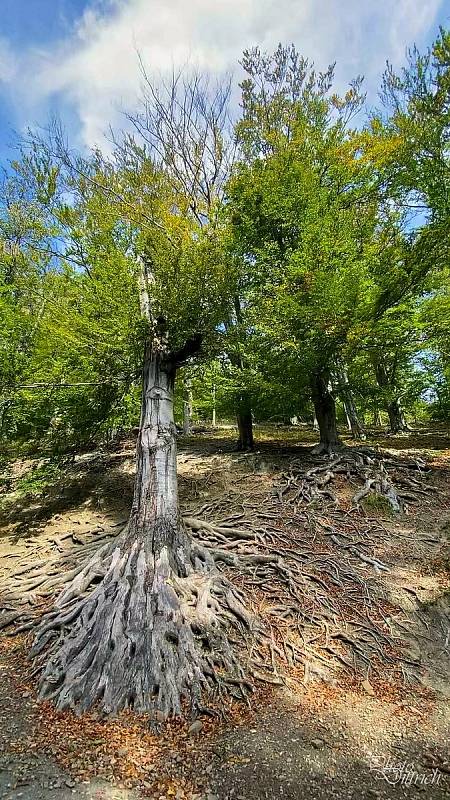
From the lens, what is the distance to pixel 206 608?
5.41 m

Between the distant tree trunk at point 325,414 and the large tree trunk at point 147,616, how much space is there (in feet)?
16.7

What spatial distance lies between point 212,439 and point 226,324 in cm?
822

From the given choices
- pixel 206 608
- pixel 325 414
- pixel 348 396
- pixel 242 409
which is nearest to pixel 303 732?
pixel 206 608

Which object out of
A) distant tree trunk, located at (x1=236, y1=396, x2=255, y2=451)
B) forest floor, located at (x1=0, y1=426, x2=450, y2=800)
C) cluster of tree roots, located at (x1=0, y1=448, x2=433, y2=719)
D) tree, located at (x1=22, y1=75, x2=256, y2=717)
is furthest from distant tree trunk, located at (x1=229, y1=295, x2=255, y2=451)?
forest floor, located at (x1=0, y1=426, x2=450, y2=800)

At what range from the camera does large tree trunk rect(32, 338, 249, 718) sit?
4508 mm

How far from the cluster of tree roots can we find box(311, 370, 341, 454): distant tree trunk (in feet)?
8.69

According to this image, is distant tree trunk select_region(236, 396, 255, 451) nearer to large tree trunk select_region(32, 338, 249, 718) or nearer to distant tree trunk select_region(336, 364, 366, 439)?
distant tree trunk select_region(336, 364, 366, 439)

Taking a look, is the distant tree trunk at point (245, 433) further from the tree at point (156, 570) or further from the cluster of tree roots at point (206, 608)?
the tree at point (156, 570)

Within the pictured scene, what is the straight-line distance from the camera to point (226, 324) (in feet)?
28.2

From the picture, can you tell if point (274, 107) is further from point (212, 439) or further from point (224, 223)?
point (212, 439)

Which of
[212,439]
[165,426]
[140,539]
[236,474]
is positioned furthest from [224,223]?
[212,439]

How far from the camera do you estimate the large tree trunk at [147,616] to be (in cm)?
451

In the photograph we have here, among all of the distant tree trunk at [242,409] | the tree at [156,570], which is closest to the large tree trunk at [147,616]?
the tree at [156,570]

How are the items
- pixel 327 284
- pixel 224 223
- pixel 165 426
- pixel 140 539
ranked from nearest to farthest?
1. pixel 140 539
2. pixel 165 426
3. pixel 327 284
4. pixel 224 223
